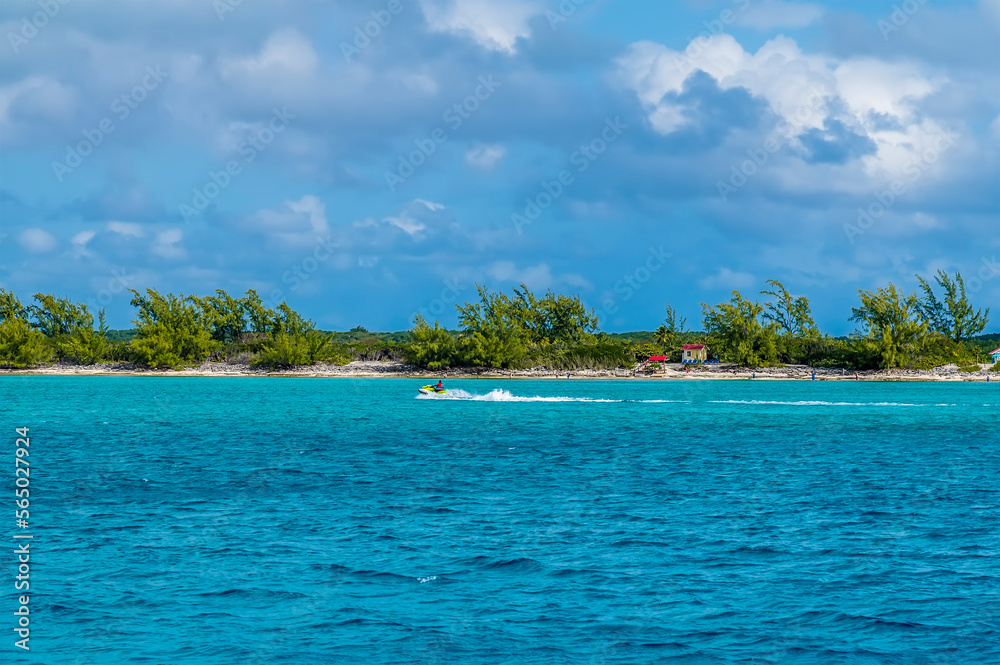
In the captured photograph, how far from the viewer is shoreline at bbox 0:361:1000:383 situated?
126 meters

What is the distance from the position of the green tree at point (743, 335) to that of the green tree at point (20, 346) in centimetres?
10047

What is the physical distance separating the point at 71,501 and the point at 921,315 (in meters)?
133

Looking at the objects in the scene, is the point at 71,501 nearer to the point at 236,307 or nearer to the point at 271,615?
the point at 271,615

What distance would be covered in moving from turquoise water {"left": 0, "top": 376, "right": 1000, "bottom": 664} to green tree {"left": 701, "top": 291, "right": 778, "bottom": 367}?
84.6 meters

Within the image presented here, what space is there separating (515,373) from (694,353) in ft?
87.9

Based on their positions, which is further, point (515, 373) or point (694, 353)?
point (515, 373)

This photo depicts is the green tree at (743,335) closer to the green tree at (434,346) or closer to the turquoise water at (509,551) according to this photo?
the green tree at (434,346)

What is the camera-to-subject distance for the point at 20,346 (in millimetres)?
133375

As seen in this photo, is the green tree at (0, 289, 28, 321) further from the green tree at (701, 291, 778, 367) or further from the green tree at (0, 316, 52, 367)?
the green tree at (701, 291, 778, 367)

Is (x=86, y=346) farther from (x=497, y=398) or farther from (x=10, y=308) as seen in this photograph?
(x=497, y=398)

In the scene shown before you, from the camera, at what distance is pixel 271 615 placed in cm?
1572

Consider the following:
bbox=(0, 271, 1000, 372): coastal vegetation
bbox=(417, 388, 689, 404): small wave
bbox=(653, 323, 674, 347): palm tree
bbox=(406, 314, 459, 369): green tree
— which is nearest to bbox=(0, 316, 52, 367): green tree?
bbox=(0, 271, 1000, 372): coastal vegetation

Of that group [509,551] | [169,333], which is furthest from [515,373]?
[509,551]

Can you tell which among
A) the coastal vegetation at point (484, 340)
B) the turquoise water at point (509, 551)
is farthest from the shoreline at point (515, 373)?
the turquoise water at point (509, 551)
